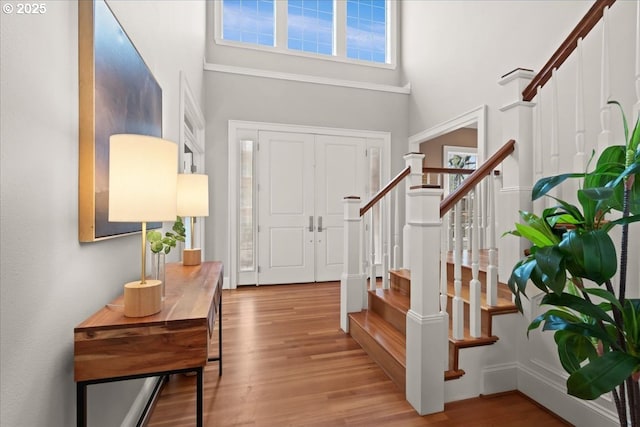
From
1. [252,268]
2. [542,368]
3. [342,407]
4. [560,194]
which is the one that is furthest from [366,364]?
[252,268]

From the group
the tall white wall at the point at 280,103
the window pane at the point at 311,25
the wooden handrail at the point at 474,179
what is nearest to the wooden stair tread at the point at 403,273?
the wooden handrail at the point at 474,179

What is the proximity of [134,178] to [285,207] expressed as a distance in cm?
383

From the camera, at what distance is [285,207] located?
4840mm

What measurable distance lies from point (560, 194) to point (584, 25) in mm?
931

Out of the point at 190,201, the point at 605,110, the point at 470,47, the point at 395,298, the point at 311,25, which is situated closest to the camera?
the point at 605,110

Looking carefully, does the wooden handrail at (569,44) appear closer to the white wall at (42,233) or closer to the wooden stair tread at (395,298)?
the wooden stair tread at (395,298)

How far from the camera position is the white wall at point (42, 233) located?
789 millimetres

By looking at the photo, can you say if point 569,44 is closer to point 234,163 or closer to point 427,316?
point 427,316

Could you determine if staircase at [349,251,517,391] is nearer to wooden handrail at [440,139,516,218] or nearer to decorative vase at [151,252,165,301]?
wooden handrail at [440,139,516,218]

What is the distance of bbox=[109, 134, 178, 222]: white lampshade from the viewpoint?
1.00 m

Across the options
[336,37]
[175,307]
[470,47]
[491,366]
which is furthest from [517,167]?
[336,37]

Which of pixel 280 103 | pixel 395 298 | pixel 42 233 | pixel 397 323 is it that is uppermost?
pixel 280 103

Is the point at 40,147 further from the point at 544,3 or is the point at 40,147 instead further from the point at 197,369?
the point at 544,3

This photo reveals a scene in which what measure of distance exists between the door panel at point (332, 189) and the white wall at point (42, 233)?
3760mm
